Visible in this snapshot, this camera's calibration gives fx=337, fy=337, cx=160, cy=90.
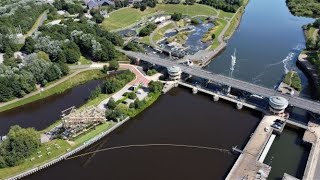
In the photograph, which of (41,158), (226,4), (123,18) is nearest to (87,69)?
(41,158)

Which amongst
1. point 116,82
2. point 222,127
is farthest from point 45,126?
point 222,127

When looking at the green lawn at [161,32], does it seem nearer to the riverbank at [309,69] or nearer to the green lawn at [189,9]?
the green lawn at [189,9]

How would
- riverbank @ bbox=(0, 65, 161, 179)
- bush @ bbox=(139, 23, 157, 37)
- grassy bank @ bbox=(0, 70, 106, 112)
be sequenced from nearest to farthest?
riverbank @ bbox=(0, 65, 161, 179)
grassy bank @ bbox=(0, 70, 106, 112)
bush @ bbox=(139, 23, 157, 37)

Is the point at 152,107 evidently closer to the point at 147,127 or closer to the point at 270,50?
the point at 147,127

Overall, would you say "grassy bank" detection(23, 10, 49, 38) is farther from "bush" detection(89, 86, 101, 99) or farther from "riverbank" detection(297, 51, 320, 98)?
"riverbank" detection(297, 51, 320, 98)

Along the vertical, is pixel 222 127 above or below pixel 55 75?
below

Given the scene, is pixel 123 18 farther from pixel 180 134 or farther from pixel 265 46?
pixel 180 134

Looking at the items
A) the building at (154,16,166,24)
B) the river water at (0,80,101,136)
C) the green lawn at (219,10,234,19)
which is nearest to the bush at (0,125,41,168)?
the river water at (0,80,101,136)
